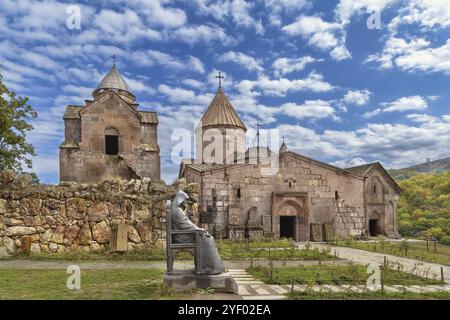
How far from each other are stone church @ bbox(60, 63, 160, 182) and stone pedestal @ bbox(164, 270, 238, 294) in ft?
47.8

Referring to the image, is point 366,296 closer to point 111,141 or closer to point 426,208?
point 111,141

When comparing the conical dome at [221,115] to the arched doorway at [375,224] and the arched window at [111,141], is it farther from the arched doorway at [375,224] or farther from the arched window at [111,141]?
the arched doorway at [375,224]

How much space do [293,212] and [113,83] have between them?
16482 mm

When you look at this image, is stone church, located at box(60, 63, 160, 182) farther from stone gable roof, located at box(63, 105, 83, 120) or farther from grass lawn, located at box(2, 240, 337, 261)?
grass lawn, located at box(2, 240, 337, 261)

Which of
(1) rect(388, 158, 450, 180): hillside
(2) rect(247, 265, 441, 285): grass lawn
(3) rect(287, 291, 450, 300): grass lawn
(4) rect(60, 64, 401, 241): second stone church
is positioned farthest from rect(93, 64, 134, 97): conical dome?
(1) rect(388, 158, 450, 180): hillside

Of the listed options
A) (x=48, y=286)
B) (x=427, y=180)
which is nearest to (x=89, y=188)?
(x=48, y=286)

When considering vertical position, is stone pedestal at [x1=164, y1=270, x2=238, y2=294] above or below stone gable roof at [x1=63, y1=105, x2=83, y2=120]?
below

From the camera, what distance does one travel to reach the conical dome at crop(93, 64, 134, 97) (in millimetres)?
23786

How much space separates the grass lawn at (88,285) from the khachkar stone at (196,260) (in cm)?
38

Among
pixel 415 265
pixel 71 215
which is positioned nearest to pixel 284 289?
pixel 415 265

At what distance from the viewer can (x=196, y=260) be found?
6.29 metres

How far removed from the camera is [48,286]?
6.58m

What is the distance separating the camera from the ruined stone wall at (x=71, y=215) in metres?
11.3
